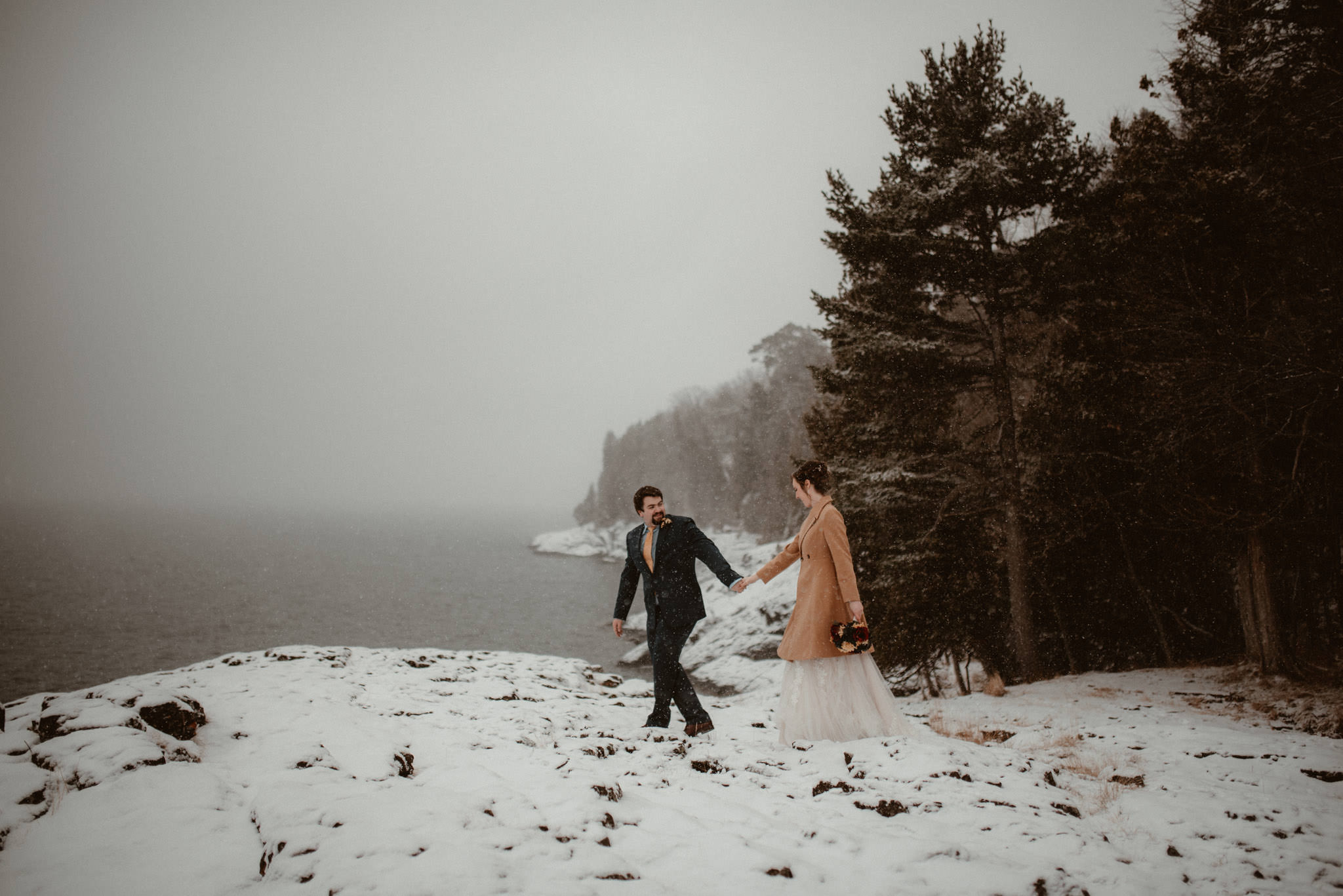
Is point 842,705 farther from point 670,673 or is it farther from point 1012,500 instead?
point 1012,500

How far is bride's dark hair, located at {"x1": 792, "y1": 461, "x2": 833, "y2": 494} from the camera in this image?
5469 mm

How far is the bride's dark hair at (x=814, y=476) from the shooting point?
17.9 feet

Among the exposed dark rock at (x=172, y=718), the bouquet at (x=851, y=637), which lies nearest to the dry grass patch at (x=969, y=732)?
the bouquet at (x=851, y=637)

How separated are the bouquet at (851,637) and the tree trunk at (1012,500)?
6.63 meters

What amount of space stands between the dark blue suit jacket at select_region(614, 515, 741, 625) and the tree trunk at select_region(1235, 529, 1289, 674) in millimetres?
8598

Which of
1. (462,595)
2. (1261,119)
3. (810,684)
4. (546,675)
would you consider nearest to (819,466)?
(810,684)

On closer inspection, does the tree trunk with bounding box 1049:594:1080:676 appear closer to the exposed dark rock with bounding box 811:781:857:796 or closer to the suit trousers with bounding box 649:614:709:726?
the suit trousers with bounding box 649:614:709:726

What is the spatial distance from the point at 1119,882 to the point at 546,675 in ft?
24.8

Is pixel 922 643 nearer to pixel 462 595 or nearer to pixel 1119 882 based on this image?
pixel 1119 882

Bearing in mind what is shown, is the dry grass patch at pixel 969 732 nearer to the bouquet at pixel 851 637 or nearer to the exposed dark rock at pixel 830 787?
the bouquet at pixel 851 637

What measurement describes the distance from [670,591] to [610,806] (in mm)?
2174

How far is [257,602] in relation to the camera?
135 feet

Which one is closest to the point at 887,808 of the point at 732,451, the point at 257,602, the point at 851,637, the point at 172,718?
the point at 851,637

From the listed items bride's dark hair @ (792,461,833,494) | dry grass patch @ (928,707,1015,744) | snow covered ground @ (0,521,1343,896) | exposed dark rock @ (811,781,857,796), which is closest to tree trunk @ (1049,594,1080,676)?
snow covered ground @ (0,521,1343,896)
